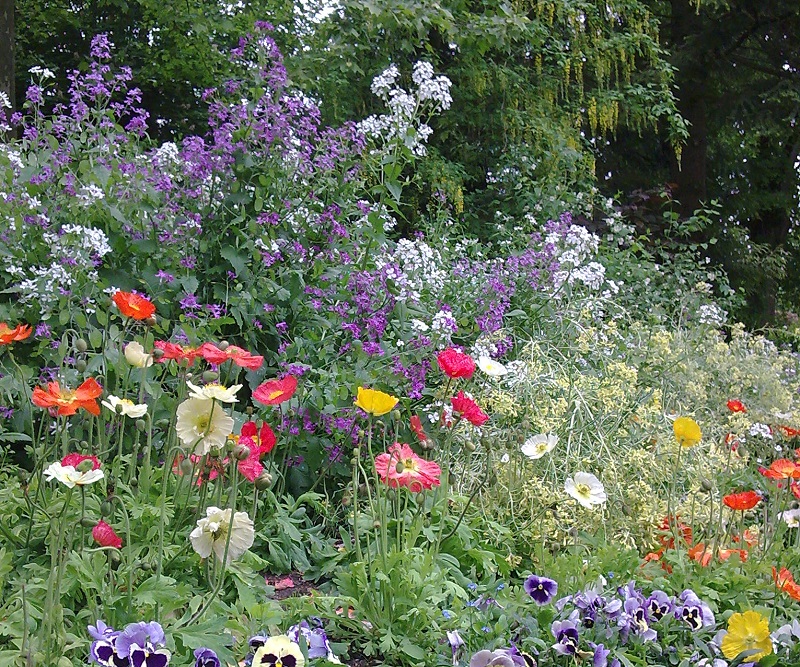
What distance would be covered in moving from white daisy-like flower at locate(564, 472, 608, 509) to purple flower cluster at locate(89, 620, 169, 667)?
1040 millimetres

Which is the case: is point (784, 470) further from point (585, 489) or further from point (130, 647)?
point (130, 647)

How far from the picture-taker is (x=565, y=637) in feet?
5.62

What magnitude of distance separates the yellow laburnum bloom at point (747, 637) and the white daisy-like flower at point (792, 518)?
0.78 metres

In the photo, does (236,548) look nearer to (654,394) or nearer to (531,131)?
(654,394)

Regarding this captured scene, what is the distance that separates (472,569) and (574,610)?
1.38ft

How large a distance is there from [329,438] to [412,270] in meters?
1.12

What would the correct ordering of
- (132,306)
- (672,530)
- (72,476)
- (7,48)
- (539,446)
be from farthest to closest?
(7,48) → (672,530) → (539,446) → (132,306) → (72,476)

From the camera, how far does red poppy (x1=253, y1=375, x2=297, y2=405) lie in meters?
1.94

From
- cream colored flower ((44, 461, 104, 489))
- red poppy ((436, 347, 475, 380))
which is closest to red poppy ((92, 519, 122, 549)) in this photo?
cream colored flower ((44, 461, 104, 489))

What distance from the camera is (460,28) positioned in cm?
630

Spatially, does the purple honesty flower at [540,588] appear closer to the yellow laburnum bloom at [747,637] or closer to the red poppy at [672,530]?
the yellow laburnum bloom at [747,637]

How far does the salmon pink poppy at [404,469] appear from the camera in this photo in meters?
1.83

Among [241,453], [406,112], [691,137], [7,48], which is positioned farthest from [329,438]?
[691,137]

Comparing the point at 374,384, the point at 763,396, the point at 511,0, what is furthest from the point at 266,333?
the point at 511,0
